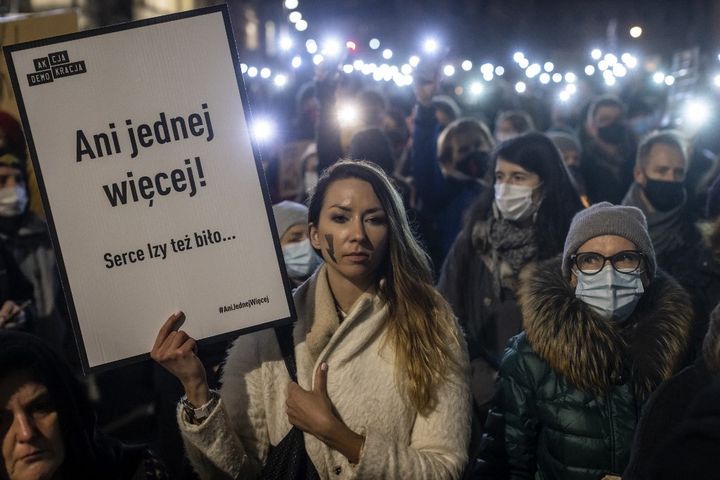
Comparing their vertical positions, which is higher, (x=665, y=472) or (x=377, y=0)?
(x=377, y=0)

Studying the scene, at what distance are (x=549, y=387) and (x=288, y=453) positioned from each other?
101 centimetres

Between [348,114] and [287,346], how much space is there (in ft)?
14.6

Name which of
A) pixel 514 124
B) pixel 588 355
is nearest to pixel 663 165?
pixel 514 124

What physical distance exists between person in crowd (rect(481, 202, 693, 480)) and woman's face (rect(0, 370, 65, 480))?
5.10ft

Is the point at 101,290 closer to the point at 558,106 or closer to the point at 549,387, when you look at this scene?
the point at 549,387

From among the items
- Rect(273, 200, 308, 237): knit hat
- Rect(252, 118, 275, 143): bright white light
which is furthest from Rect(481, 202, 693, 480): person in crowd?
Rect(252, 118, 275, 143): bright white light

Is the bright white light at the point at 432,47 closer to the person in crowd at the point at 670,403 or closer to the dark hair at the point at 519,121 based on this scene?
the dark hair at the point at 519,121

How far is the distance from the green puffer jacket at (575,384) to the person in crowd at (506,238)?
1.14 m

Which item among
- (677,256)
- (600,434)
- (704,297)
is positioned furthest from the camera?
(677,256)

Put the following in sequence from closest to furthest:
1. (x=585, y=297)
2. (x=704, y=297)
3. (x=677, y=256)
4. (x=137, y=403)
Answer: (x=585, y=297)
(x=704, y=297)
(x=677, y=256)
(x=137, y=403)

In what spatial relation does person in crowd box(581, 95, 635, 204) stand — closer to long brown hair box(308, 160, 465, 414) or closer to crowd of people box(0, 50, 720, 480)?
crowd of people box(0, 50, 720, 480)

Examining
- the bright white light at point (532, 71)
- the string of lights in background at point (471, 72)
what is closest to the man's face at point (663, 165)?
the string of lights in background at point (471, 72)

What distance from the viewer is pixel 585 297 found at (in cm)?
347

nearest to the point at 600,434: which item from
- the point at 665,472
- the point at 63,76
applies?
the point at 665,472
